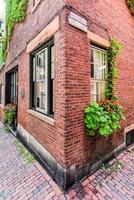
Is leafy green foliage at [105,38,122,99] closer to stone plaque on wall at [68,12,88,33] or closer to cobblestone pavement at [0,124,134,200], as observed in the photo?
stone plaque on wall at [68,12,88,33]

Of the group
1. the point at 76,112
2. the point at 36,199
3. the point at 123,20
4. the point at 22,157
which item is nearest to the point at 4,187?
the point at 36,199

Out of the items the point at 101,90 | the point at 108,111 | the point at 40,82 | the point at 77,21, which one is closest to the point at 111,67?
the point at 101,90

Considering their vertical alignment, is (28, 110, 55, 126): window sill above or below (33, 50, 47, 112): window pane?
below

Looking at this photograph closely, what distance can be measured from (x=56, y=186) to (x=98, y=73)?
3.19m

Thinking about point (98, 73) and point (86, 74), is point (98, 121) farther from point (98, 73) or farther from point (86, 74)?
point (98, 73)

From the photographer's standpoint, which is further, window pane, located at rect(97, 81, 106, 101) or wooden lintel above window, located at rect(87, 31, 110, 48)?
window pane, located at rect(97, 81, 106, 101)

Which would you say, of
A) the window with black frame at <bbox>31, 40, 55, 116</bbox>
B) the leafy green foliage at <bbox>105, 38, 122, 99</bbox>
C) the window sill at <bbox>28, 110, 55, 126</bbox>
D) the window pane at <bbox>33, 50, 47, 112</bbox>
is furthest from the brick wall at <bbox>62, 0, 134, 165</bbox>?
the window pane at <bbox>33, 50, 47, 112</bbox>

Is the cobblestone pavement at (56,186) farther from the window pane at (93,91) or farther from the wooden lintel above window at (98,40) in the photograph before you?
the wooden lintel above window at (98,40)

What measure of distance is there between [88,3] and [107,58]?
158 centimetres

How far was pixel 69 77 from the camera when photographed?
128 inches

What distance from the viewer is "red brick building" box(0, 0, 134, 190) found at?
3.29m

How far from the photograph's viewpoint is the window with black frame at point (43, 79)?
4094mm

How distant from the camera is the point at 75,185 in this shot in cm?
341

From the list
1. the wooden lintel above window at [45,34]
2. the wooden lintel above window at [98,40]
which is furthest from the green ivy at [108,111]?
the wooden lintel above window at [45,34]
